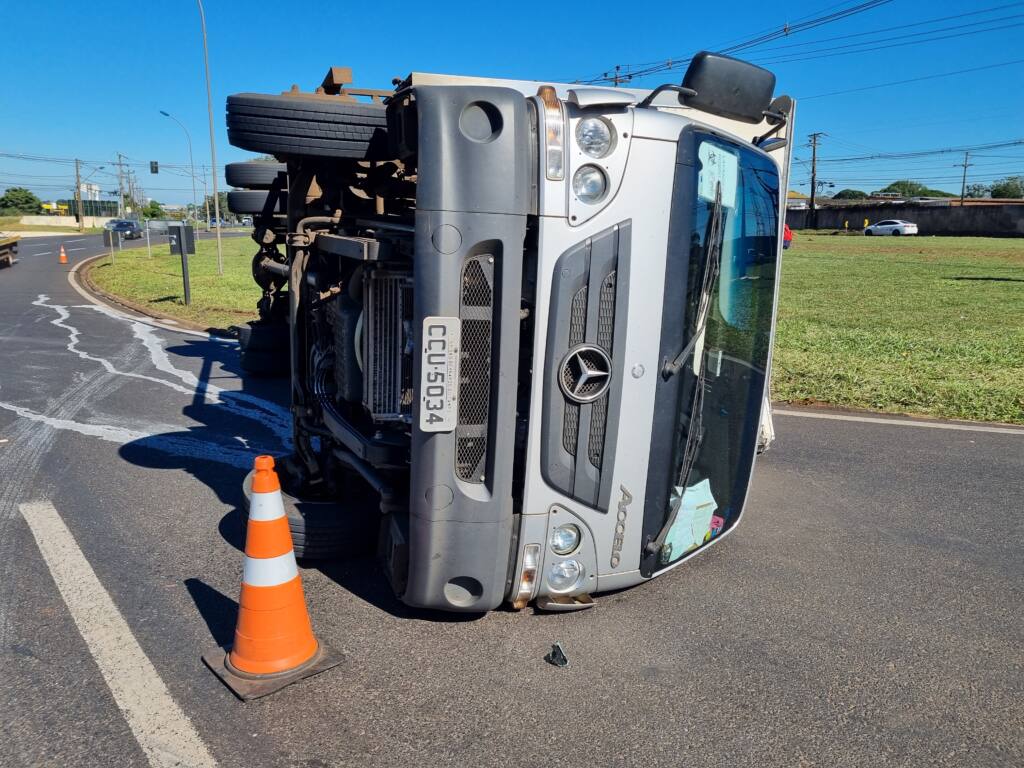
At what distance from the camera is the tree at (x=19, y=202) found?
337ft

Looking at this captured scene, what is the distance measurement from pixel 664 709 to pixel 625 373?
128 cm

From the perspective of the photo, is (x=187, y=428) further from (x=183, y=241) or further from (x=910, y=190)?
(x=910, y=190)

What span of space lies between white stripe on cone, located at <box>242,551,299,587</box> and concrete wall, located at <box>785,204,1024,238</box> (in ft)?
141

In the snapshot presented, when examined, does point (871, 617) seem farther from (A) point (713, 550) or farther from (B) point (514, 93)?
(B) point (514, 93)

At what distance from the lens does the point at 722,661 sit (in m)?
3.26

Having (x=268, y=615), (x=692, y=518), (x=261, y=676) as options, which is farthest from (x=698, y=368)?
(x=261, y=676)

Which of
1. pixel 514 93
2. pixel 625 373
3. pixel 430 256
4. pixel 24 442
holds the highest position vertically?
pixel 514 93

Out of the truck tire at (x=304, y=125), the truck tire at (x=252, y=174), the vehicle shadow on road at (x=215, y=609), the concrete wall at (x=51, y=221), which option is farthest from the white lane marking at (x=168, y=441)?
the concrete wall at (x=51, y=221)

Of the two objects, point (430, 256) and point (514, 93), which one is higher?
point (514, 93)

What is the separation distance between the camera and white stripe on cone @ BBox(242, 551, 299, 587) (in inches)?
122

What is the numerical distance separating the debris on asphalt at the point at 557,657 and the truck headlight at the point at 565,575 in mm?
249

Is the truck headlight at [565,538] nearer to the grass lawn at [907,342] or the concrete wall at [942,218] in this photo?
the grass lawn at [907,342]

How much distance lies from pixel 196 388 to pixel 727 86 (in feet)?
22.2

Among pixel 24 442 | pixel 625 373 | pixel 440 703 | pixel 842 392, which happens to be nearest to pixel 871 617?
pixel 625 373
